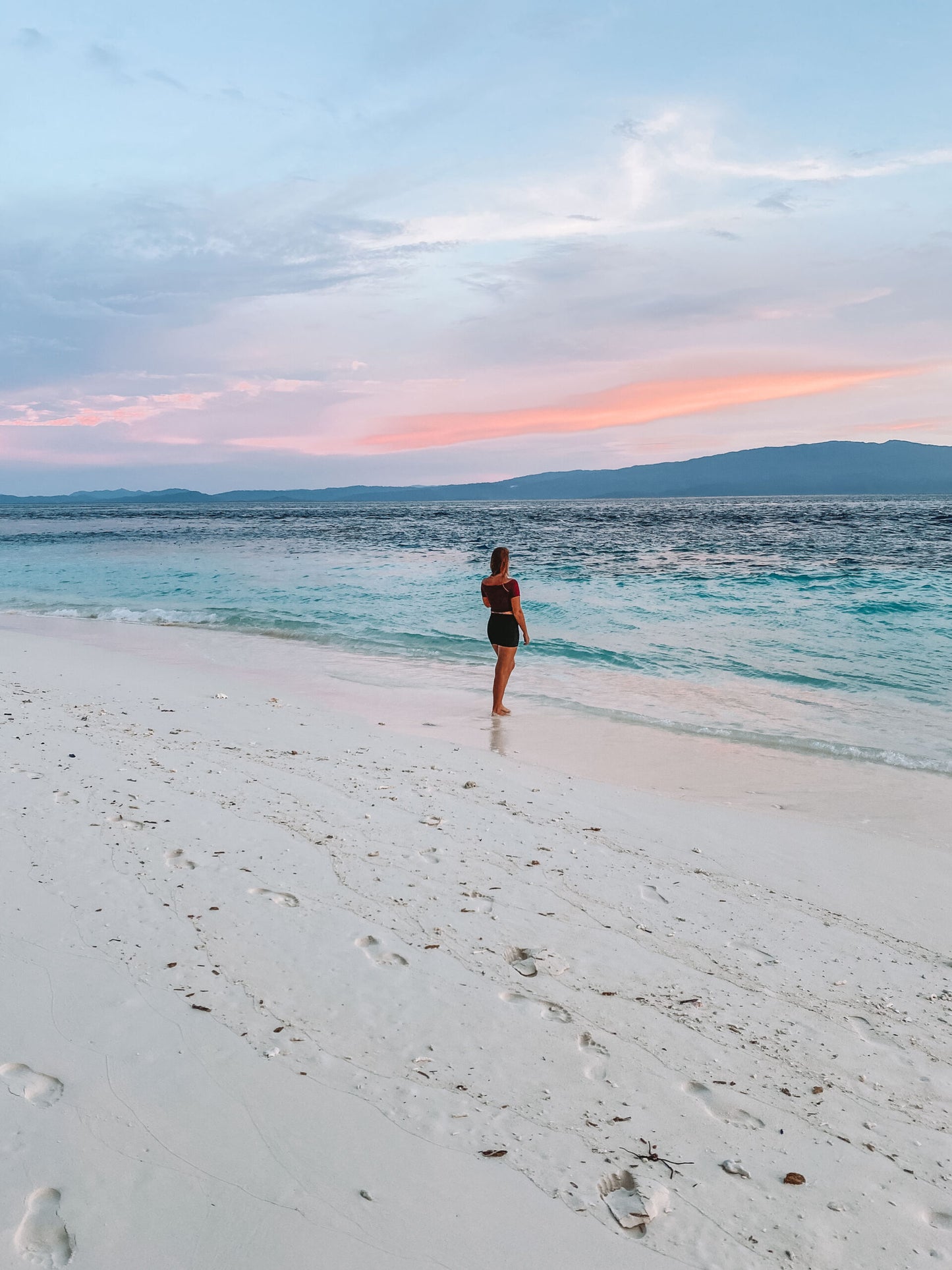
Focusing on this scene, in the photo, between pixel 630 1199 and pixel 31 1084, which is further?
pixel 31 1084

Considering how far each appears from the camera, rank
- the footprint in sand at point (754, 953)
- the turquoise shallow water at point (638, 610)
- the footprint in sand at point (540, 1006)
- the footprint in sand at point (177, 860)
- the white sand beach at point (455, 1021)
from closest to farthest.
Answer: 1. the white sand beach at point (455, 1021)
2. the footprint in sand at point (540, 1006)
3. the footprint in sand at point (754, 953)
4. the footprint in sand at point (177, 860)
5. the turquoise shallow water at point (638, 610)

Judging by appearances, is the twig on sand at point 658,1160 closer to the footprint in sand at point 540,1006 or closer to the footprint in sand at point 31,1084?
the footprint in sand at point 540,1006

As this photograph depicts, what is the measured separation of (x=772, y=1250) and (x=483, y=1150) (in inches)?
36.1

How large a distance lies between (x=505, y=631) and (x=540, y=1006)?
22.2ft

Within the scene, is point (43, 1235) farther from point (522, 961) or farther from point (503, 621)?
point (503, 621)

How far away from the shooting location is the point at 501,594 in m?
9.95

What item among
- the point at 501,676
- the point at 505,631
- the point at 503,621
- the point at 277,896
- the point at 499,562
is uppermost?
the point at 499,562

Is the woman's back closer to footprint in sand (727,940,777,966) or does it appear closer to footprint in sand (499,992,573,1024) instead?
footprint in sand (727,940,777,966)

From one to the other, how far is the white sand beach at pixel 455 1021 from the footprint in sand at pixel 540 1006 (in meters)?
0.03

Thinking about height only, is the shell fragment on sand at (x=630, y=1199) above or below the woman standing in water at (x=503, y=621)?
below

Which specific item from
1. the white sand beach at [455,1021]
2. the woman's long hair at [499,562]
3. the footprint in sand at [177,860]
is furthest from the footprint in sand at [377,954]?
the woman's long hair at [499,562]

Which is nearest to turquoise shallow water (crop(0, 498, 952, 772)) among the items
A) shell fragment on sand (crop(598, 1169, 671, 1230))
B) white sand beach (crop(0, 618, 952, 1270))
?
white sand beach (crop(0, 618, 952, 1270))

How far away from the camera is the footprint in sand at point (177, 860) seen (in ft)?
14.9

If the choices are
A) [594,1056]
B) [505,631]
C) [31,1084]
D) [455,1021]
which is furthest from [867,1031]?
[505,631]
